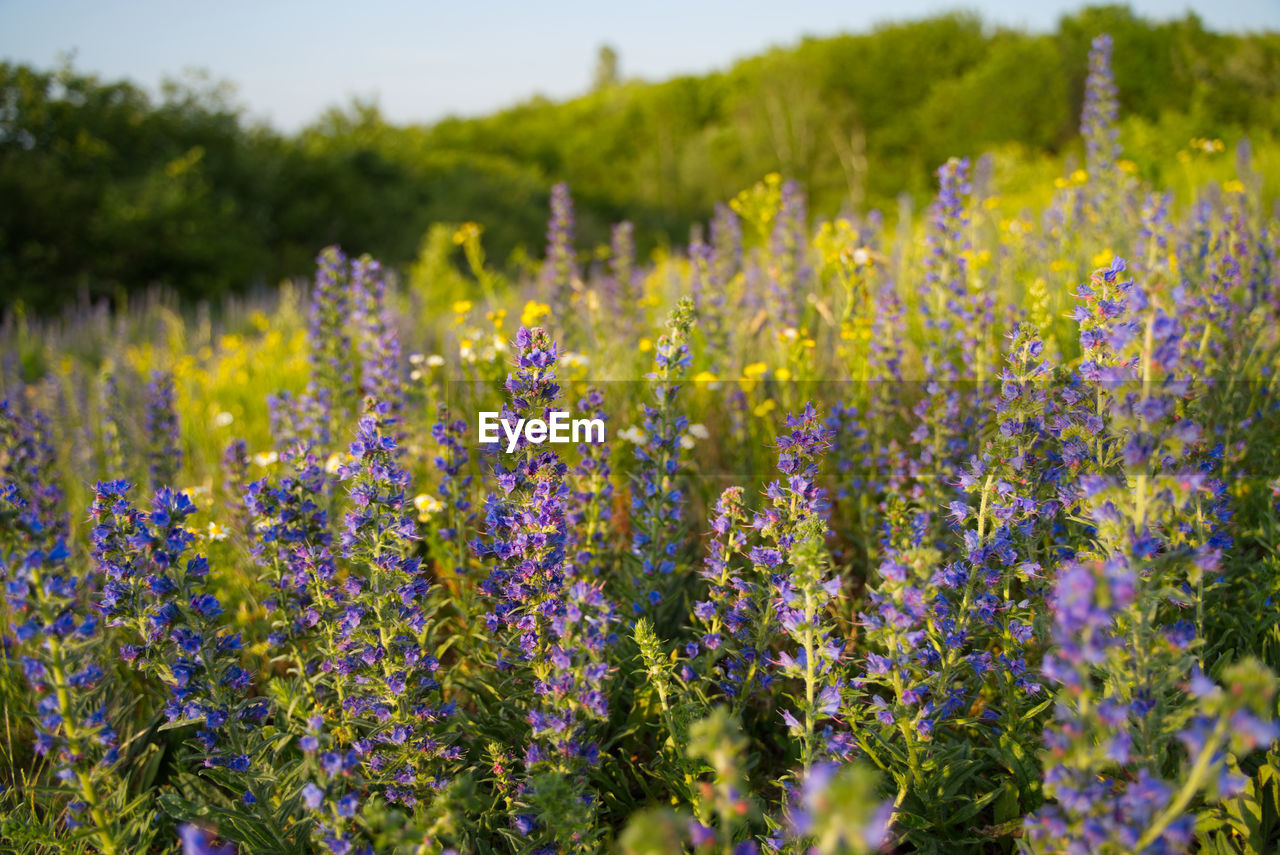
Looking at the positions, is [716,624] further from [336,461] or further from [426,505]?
[336,461]

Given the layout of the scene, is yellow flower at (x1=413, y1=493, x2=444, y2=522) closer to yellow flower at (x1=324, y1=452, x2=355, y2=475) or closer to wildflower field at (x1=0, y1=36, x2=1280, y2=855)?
wildflower field at (x1=0, y1=36, x2=1280, y2=855)

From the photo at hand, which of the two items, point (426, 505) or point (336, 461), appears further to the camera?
point (426, 505)

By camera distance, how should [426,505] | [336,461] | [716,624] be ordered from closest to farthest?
[716,624]
[336,461]
[426,505]

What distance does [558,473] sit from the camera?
230 cm

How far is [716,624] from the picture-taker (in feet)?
7.60

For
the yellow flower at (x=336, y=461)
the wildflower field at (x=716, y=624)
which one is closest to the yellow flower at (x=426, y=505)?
the wildflower field at (x=716, y=624)

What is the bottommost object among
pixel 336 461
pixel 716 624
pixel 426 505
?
pixel 716 624

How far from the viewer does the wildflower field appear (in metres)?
1.61

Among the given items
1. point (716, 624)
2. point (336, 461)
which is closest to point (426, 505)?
point (336, 461)

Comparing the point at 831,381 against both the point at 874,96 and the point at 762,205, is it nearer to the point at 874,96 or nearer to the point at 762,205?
the point at 762,205

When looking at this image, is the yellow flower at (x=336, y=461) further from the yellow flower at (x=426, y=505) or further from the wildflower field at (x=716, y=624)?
the yellow flower at (x=426, y=505)

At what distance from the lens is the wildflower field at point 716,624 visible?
1614 mm

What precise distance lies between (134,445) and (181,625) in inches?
125

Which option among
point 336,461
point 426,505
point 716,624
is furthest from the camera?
point 426,505
